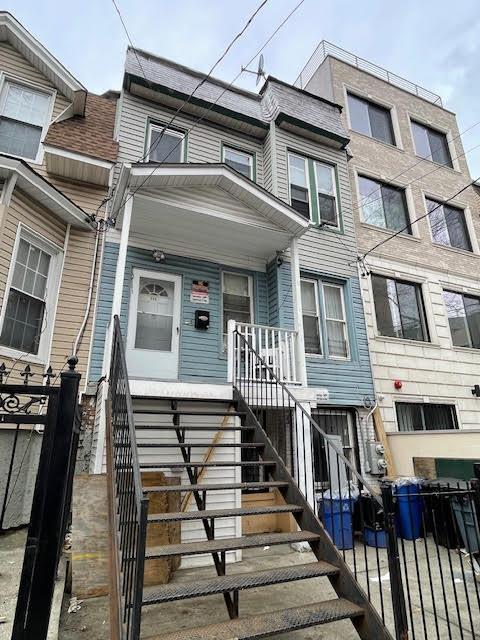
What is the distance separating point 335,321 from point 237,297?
2275 millimetres

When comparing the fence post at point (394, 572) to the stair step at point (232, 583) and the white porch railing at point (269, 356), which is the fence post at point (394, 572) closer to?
the stair step at point (232, 583)

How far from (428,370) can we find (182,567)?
6.90 meters

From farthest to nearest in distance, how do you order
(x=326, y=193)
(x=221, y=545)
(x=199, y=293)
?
(x=326, y=193)
(x=199, y=293)
(x=221, y=545)

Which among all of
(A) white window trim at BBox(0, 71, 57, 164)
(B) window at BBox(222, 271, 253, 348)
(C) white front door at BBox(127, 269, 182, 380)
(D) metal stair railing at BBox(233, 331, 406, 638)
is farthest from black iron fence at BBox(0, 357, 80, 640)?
(A) white window trim at BBox(0, 71, 57, 164)

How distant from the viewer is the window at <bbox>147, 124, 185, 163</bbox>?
25.8 feet

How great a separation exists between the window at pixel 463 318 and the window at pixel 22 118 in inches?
403

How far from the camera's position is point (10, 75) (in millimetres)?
7246

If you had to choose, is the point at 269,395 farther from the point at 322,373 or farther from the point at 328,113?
the point at 328,113

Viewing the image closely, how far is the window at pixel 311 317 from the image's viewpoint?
7793 millimetres

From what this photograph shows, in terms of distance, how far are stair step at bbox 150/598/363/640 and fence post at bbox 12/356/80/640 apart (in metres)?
0.73

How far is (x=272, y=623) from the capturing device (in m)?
2.51

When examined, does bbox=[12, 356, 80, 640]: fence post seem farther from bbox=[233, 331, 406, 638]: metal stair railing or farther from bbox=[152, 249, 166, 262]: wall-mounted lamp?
bbox=[152, 249, 166, 262]: wall-mounted lamp

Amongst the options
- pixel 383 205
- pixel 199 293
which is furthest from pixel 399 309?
pixel 199 293

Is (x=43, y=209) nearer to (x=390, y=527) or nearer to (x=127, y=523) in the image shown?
(x=127, y=523)
